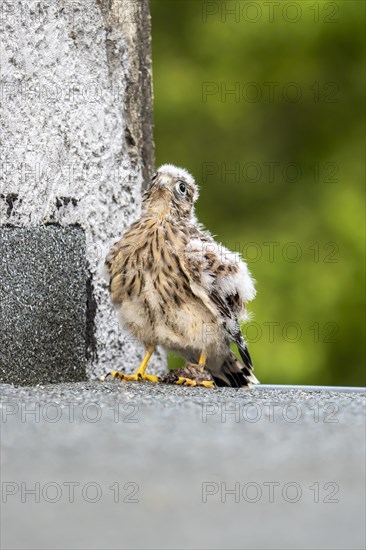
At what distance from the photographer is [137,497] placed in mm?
2051

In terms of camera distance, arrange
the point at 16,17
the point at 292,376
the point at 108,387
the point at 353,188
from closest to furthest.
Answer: the point at 108,387 < the point at 16,17 < the point at 292,376 < the point at 353,188

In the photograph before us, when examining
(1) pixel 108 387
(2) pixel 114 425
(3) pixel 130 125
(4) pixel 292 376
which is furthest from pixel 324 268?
(2) pixel 114 425

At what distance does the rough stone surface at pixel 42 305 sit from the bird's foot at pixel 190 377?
0.30 metres

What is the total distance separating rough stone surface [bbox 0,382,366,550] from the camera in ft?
6.64

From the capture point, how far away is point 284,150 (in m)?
7.54

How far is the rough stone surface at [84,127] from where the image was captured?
3.35 metres

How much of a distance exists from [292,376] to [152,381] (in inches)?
126

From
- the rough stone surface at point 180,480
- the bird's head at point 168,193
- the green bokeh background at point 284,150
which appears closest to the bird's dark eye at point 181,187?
the bird's head at point 168,193

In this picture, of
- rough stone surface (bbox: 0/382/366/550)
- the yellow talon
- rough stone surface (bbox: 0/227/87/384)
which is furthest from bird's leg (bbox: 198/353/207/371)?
rough stone surface (bbox: 0/382/366/550)

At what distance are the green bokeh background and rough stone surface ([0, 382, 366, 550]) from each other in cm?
444

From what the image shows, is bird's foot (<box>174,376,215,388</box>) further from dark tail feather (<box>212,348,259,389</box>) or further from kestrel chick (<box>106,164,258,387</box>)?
dark tail feather (<box>212,348,259,389</box>)

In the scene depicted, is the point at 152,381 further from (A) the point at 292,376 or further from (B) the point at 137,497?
(A) the point at 292,376

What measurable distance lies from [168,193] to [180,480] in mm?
1516

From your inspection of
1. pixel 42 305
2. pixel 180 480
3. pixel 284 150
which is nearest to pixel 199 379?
pixel 42 305
